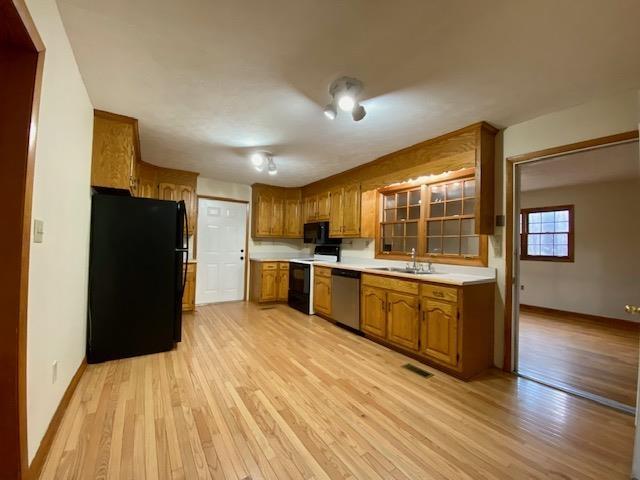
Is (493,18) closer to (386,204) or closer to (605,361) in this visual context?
(386,204)

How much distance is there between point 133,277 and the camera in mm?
2787

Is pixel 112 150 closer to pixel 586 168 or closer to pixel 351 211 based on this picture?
pixel 351 211

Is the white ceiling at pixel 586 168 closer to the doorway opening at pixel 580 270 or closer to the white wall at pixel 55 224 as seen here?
the doorway opening at pixel 580 270

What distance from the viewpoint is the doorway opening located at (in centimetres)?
269

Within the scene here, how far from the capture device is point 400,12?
140 cm

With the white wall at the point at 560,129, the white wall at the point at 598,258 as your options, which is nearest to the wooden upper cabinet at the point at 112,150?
the white wall at the point at 560,129

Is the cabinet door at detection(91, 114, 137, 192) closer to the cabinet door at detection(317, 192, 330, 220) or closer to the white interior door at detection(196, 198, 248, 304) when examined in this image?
the white interior door at detection(196, 198, 248, 304)

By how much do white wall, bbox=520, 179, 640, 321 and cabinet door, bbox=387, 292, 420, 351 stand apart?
4.21 m

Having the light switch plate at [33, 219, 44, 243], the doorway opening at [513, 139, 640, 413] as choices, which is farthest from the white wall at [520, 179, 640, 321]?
the light switch plate at [33, 219, 44, 243]

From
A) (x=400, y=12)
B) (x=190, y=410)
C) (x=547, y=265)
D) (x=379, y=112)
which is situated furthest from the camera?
(x=547, y=265)

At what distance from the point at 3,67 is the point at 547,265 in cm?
734

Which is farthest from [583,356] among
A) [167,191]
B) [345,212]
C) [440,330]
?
[167,191]

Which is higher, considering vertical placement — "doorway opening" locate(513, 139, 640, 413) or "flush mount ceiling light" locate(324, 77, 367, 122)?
"flush mount ceiling light" locate(324, 77, 367, 122)

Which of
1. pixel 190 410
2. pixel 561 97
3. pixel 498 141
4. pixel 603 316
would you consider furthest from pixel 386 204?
pixel 603 316
